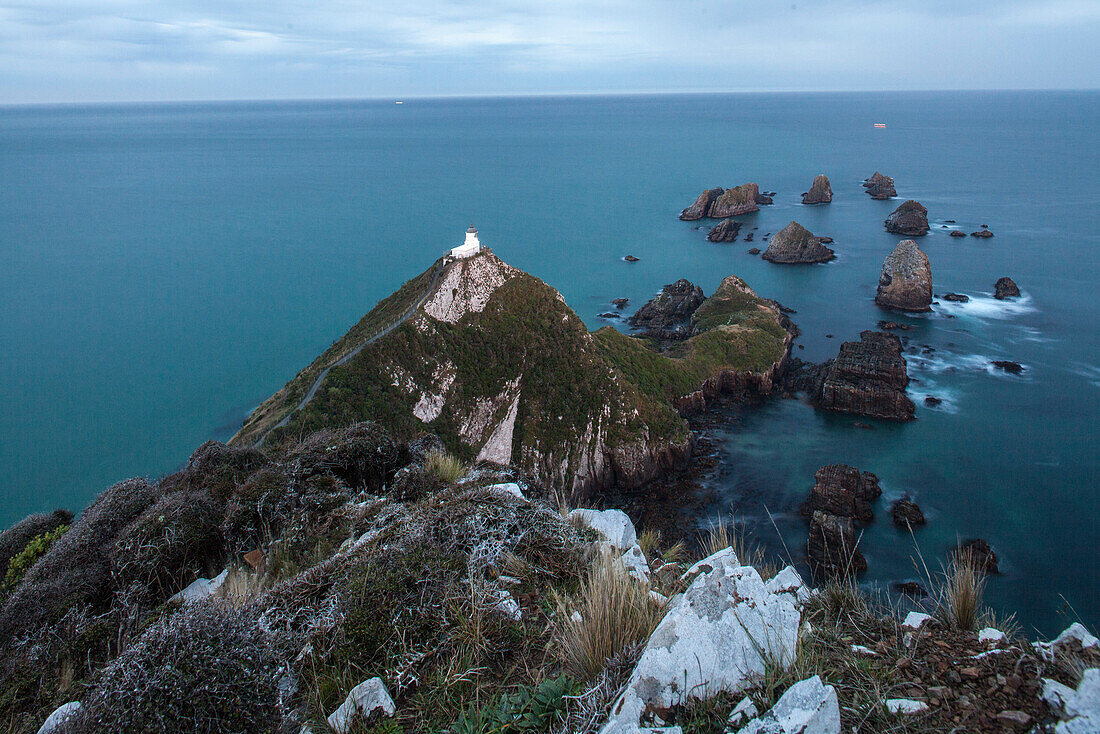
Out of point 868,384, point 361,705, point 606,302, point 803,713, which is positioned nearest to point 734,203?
point 606,302

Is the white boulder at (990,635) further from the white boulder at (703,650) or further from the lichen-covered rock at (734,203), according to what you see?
the lichen-covered rock at (734,203)

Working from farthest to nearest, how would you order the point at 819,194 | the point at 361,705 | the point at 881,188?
the point at 881,188 → the point at 819,194 → the point at 361,705

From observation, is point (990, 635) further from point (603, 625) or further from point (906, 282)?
point (906, 282)

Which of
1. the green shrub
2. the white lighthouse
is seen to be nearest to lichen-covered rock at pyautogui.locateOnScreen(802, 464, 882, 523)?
the white lighthouse

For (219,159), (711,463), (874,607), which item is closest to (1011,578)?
(711,463)

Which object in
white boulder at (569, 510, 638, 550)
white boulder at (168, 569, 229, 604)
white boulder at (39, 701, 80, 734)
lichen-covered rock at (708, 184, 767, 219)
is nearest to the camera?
white boulder at (39, 701, 80, 734)

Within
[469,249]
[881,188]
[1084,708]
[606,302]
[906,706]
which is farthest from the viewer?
[881,188]

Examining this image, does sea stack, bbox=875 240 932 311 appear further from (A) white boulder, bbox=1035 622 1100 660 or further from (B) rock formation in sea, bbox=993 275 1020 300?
(A) white boulder, bbox=1035 622 1100 660
